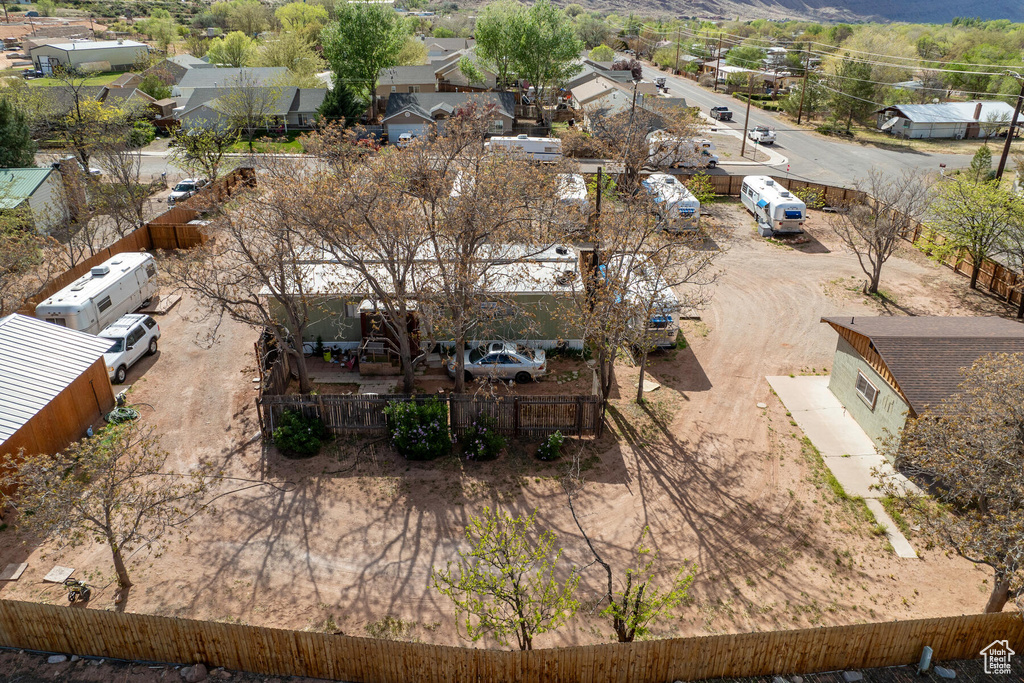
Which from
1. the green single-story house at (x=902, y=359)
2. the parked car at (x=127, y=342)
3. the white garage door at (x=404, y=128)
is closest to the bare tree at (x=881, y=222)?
the green single-story house at (x=902, y=359)

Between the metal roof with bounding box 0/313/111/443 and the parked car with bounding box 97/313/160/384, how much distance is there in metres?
1.83

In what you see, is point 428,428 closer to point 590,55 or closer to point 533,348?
point 533,348

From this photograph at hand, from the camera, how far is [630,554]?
1653 cm

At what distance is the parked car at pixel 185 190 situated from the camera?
42.9 meters

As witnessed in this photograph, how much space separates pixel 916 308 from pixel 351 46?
58084 mm

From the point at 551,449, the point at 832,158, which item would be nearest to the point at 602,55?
the point at 832,158

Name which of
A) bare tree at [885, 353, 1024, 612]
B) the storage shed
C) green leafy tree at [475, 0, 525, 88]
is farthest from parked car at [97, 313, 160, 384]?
green leafy tree at [475, 0, 525, 88]

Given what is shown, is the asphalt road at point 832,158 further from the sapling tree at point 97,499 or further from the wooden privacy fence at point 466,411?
the sapling tree at point 97,499

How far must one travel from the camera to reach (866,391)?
21500mm

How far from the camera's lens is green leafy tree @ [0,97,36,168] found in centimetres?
4369

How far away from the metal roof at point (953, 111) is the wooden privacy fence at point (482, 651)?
65645 mm

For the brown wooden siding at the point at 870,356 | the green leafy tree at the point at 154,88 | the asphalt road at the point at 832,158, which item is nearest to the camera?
the brown wooden siding at the point at 870,356

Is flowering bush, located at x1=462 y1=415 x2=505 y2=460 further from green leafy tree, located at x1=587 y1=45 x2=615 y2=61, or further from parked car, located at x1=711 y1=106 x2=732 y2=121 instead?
green leafy tree, located at x1=587 y1=45 x2=615 y2=61

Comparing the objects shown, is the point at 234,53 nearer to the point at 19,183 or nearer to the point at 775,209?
the point at 19,183
